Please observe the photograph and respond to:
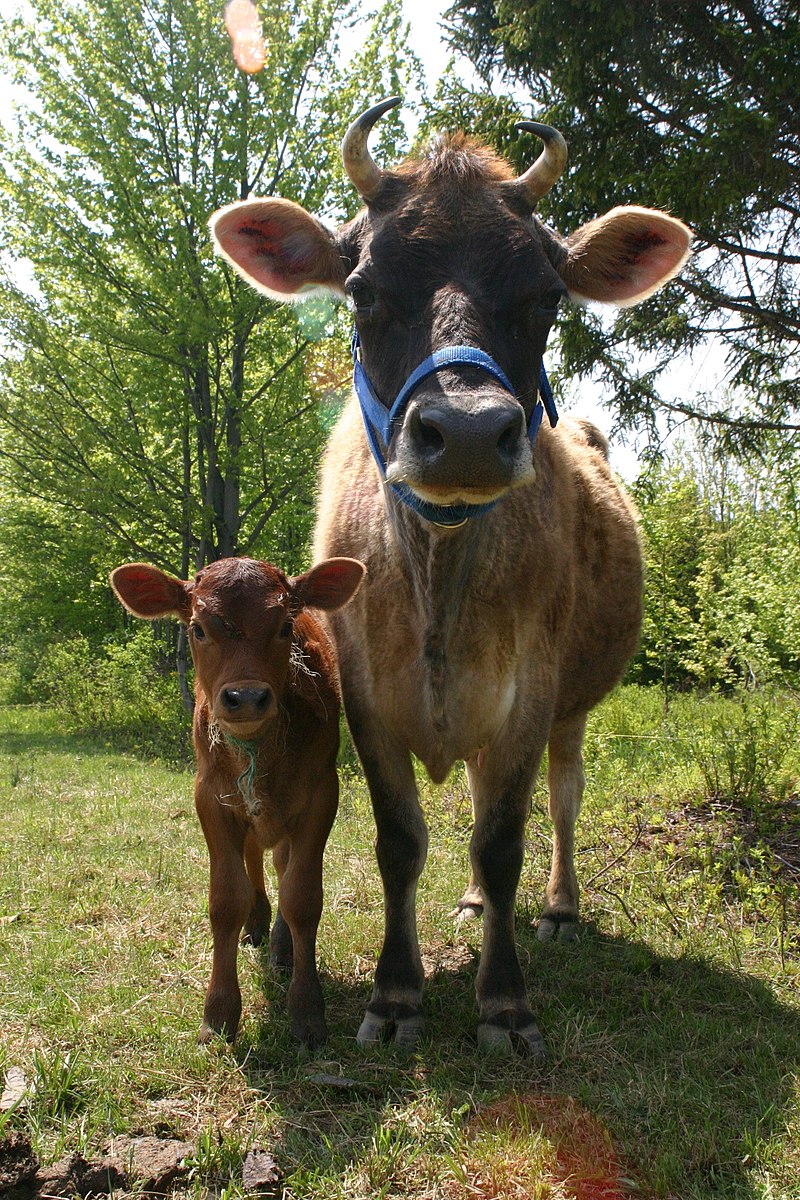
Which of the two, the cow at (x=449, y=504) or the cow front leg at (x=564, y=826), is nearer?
the cow at (x=449, y=504)

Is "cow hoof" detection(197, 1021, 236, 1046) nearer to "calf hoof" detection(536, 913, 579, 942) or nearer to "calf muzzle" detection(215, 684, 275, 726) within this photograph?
"calf muzzle" detection(215, 684, 275, 726)

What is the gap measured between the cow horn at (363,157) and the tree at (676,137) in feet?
8.76

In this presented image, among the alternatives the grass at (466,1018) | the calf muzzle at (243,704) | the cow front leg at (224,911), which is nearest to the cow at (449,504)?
the grass at (466,1018)

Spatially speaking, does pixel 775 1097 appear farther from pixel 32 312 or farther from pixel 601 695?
pixel 32 312


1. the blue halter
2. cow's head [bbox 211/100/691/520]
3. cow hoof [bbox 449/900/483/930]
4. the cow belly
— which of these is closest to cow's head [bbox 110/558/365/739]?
the cow belly

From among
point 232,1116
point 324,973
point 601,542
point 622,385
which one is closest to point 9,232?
point 622,385

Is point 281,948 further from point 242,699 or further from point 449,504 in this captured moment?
point 449,504

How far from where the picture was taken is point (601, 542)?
17.7 ft

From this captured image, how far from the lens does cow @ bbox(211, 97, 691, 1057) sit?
340 cm

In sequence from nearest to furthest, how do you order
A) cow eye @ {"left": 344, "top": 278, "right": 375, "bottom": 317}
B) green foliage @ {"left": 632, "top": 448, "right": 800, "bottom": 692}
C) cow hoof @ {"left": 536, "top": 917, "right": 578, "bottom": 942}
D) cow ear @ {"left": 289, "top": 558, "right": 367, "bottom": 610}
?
cow eye @ {"left": 344, "top": 278, "right": 375, "bottom": 317} < cow ear @ {"left": 289, "top": 558, "right": 367, "bottom": 610} < cow hoof @ {"left": 536, "top": 917, "right": 578, "bottom": 942} < green foliage @ {"left": 632, "top": 448, "right": 800, "bottom": 692}

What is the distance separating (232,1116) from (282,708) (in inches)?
56.3

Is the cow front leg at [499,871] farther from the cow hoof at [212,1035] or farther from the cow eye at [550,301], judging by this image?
the cow eye at [550,301]

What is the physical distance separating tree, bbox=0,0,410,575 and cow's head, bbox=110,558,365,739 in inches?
318

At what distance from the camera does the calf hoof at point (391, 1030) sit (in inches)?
139
